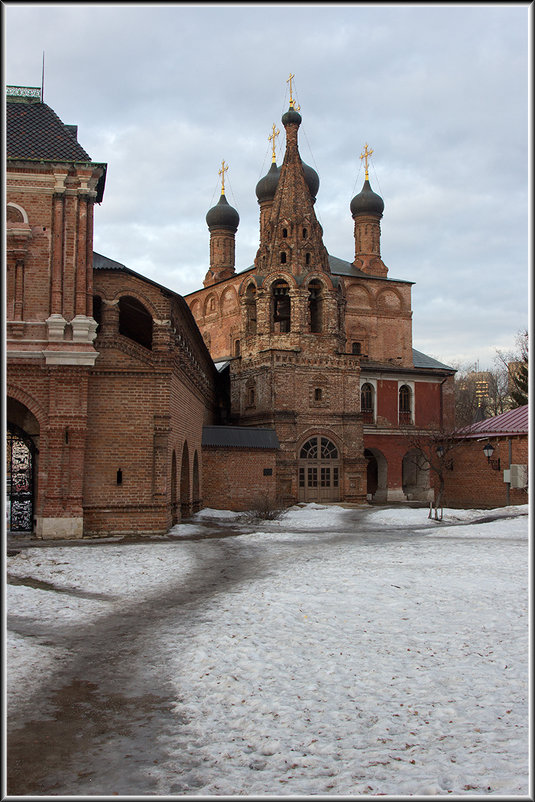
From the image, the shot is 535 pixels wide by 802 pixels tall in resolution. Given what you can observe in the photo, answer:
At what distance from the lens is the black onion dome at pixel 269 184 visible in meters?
40.6

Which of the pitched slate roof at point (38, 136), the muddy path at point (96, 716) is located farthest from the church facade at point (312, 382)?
the muddy path at point (96, 716)

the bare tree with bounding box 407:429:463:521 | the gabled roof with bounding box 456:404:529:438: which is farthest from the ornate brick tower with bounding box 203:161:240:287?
→ the gabled roof with bounding box 456:404:529:438

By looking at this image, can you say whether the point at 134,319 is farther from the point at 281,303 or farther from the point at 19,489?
the point at 281,303

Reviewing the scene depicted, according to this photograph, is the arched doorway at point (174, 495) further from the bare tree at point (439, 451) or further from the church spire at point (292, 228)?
the church spire at point (292, 228)

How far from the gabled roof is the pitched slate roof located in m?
17.8

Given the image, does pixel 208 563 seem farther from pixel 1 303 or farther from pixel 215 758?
pixel 1 303

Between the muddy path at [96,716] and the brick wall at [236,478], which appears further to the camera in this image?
the brick wall at [236,478]

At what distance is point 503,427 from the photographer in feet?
91.8

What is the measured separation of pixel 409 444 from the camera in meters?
35.7

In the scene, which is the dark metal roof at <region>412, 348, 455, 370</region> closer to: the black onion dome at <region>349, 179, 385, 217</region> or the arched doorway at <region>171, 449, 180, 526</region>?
the black onion dome at <region>349, 179, 385, 217</region>

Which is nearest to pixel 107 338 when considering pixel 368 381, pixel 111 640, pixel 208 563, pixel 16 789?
pixel 208 563

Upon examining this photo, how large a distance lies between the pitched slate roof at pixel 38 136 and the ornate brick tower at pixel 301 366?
45.1ft

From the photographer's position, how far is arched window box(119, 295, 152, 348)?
65.7ft

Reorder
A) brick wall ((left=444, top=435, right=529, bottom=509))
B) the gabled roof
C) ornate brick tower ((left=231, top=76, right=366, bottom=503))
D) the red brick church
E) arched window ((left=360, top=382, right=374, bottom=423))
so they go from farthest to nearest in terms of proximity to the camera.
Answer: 1. arched window ((left=360, top=382, right=374, bottom=423))
2. ornate brick tower ((left=231, top=76, right=366, bottom=503))
3. the gabled roof
4. brick wall ((left=444, top=435, right=529, bottom=509))
5. the red brick church
